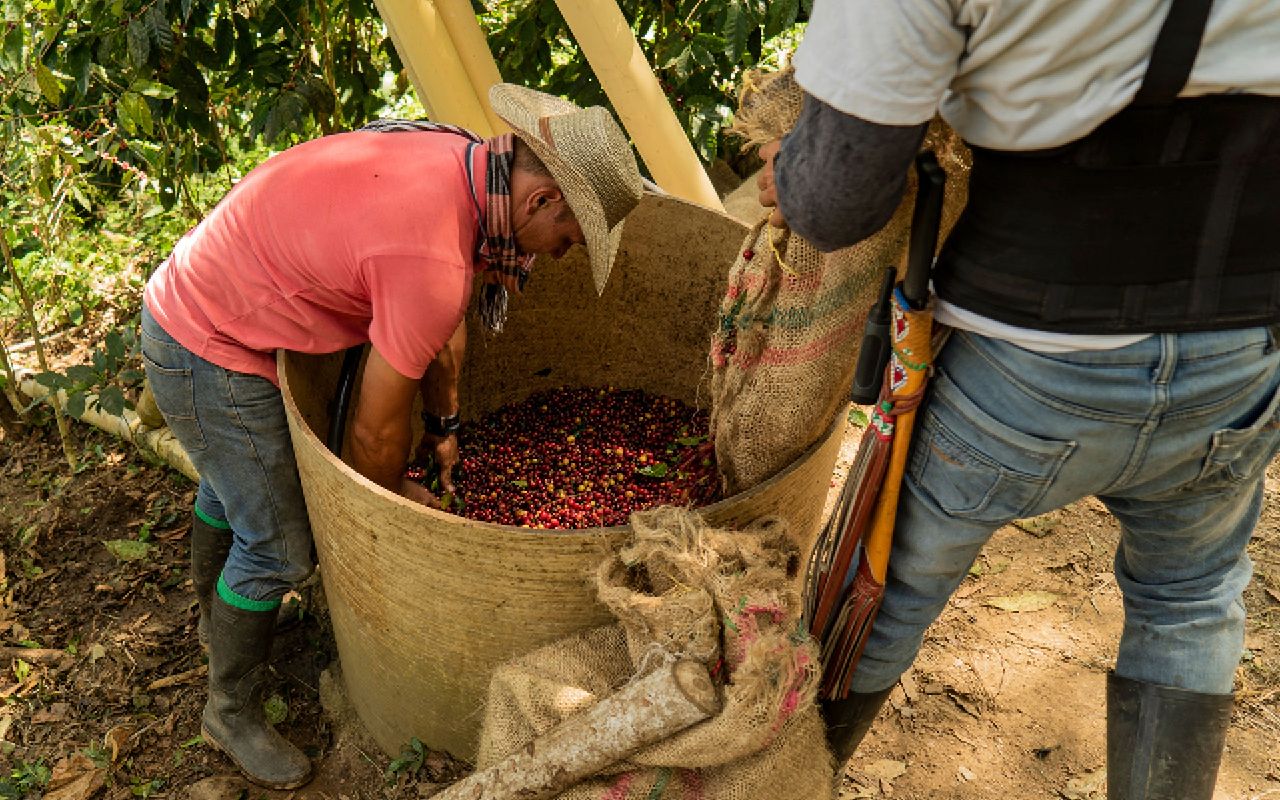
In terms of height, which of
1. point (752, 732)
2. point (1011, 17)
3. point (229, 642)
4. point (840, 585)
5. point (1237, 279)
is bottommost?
point (229, 642)

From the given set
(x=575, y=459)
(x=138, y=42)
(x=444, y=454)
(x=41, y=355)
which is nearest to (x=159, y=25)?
(x=138, y=42)

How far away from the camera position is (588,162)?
2.20 m

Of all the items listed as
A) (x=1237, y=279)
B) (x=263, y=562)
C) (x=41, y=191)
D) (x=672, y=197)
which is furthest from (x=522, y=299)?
(x=1237, y=279)

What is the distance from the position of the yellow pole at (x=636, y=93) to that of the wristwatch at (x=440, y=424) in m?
0.99

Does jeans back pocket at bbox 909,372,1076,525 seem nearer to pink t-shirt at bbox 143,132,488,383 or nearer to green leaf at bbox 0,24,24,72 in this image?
pink t-shirt at bbox 143,132,488,383

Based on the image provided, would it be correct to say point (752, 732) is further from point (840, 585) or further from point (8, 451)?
point (8, 451)

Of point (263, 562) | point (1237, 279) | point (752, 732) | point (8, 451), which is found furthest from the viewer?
point (8, 451)

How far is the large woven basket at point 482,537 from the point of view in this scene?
6.89 feet

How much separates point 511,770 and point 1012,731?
1.42m

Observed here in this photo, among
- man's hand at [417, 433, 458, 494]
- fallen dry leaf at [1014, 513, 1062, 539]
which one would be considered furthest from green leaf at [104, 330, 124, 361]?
fallen dry leaf at [1014, 513, 1062, 539]

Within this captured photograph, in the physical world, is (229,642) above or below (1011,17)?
below

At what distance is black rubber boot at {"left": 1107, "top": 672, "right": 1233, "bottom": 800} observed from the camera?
6.75 feet

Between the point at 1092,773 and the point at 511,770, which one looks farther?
the point at 1092,773

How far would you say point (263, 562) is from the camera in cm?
261
